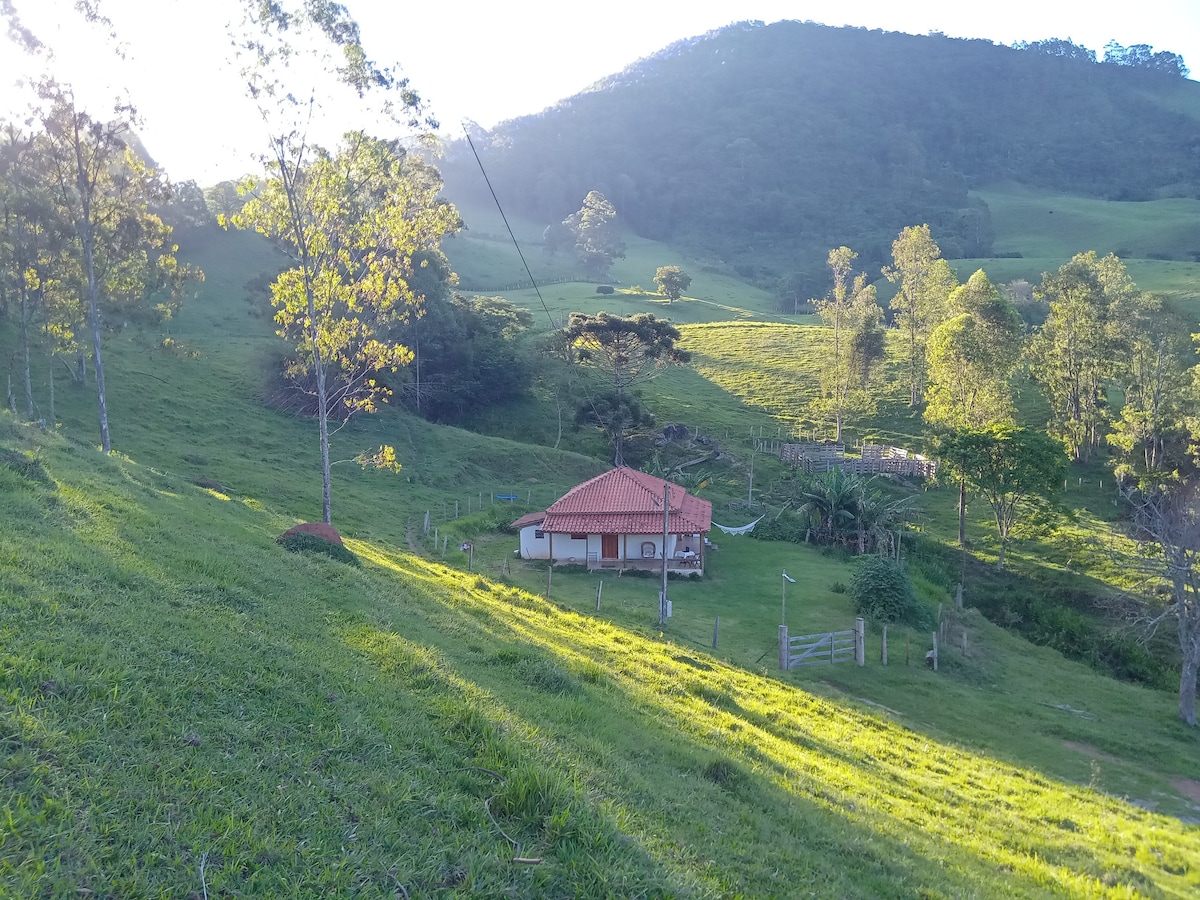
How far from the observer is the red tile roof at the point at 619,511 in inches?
1211

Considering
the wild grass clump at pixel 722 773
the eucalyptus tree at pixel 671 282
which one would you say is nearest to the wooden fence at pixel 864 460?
the wild grass clump at pixel 722 773

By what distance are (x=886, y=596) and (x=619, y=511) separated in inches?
445

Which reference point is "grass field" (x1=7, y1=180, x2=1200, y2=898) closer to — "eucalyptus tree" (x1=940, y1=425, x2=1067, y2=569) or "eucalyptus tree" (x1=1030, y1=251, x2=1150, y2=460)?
"eucalyptus tree" (x1=940, y1=425, x2=1067, y2=569)

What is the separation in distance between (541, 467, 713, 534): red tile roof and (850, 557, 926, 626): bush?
7.20m

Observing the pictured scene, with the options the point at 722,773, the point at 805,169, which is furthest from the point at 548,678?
the point at 805,169

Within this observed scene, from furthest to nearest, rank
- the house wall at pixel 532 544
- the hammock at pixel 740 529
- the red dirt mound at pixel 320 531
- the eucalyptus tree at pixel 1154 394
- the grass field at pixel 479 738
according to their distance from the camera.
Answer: the eucalyptus tree at pixel 1154 394, the hammock at pixel 740 529, the house wall at pixel 532 544, the red dirt mound at pixel 320 531, the grass field at pixel 479 738

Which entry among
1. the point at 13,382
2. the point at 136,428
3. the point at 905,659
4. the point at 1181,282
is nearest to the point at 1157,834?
the point at 905,659

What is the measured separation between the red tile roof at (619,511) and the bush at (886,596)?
284 inches

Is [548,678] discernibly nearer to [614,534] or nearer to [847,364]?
[614,534]

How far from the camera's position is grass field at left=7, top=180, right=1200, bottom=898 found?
5.03 m

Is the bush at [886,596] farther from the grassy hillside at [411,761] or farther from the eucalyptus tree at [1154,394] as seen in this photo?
the eucalyptus tree at [1154,394]

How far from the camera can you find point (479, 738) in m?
7.06

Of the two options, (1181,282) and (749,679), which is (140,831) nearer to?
(749,679)

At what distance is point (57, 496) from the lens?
466 inches
